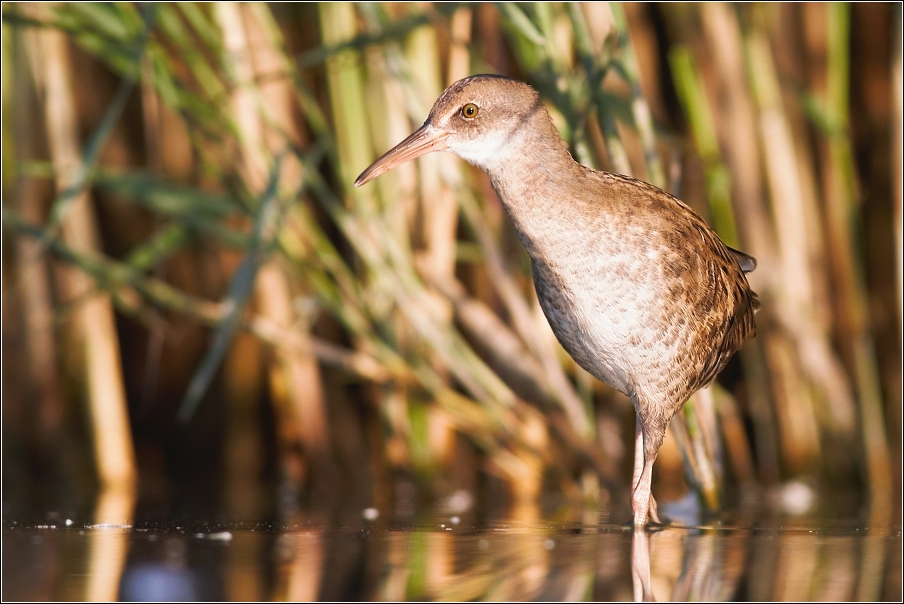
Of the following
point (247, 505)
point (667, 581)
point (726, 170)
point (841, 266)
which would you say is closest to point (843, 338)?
point (841, 266)

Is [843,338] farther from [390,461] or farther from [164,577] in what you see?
[164,577]

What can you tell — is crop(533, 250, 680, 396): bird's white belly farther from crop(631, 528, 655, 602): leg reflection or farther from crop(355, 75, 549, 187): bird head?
crop(631, 528, 655, 602): leg reflection

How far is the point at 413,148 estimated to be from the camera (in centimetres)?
346

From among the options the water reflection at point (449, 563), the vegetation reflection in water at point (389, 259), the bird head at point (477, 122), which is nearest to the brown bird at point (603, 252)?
the bird head at point (477, 122)

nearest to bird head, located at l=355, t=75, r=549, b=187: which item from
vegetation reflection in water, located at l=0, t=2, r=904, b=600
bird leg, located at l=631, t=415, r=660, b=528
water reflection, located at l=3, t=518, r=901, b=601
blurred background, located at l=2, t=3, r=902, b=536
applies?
vegetation reflection in water, located at l=0, t=2, r=904, b=600

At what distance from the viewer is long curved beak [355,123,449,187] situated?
3445mm

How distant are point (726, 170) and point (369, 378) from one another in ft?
5.47

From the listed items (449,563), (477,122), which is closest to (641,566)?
(449,563)

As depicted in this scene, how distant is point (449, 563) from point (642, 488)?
3.00 ft

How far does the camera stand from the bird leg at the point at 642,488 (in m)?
3.38

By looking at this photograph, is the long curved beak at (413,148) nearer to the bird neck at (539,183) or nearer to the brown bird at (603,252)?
the brown bird at (603,252)

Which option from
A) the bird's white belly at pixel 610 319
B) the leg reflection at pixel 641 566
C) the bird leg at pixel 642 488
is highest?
the bird's white belly at pixel 610 319

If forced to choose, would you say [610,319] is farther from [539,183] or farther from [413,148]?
[413,148]

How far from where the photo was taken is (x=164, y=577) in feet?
8.18
